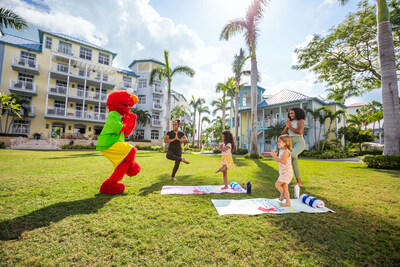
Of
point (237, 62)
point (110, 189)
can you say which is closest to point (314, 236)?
point (110, 189)

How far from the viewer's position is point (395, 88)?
8.10 m

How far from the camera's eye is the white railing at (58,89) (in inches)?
949

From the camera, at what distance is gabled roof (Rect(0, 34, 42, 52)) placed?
884 inches

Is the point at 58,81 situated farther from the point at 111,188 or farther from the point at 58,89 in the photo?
the point at 111,188

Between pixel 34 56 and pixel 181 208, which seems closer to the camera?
pixel 181 208

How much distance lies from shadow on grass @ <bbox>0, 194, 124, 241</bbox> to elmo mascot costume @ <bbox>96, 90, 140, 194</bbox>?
38 centimetres

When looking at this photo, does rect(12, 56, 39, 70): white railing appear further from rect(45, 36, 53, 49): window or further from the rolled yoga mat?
the rolled yoga mat

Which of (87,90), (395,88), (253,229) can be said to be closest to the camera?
(253,229)

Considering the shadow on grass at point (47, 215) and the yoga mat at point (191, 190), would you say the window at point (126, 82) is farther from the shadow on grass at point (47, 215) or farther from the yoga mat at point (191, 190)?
the shadow on grass at point (47, 215)

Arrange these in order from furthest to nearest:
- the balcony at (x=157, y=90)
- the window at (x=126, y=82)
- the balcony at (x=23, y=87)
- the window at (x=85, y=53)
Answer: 1. the balcony at (x=157, y=90)
2. the window at (x=126, y=82)
3. the window at (x=85, y=53)
4. the balcony at (x=23, y=87)

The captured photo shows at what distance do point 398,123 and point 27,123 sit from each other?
1394 inches

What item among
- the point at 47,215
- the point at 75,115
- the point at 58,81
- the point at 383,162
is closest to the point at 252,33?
the point at 383,162

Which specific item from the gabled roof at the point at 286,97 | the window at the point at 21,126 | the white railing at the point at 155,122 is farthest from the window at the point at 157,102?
the gabled roof at the point at 286,97

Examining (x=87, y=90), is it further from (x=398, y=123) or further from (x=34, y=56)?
(x=398, y=123)
